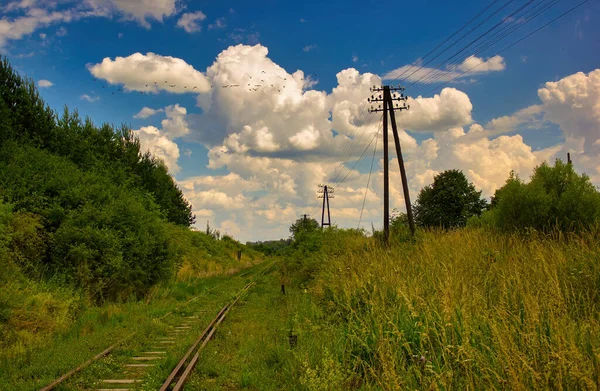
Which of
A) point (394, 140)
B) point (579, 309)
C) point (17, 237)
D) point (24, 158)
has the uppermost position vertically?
point (394, 140)

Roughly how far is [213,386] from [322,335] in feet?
7.81

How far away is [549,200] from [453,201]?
40776 millimetres

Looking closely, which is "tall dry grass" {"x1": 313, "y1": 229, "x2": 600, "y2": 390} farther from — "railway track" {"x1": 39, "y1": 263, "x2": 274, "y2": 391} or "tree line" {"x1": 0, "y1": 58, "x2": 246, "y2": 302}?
"tree line" {"x1": 0, "y1": 58, "x2": 246, "y2": 302}

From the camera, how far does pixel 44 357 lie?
8.62 metres

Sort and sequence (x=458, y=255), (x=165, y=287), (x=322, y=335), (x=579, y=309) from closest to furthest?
(x=579, y=309)
(x=322, y=335)
(x=458, y=255)
(x=165, y=287)

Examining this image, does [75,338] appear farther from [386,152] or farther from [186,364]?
[386,152]

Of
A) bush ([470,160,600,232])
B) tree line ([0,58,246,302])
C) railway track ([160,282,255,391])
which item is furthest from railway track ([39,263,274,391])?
bush ([470,160,600,232])

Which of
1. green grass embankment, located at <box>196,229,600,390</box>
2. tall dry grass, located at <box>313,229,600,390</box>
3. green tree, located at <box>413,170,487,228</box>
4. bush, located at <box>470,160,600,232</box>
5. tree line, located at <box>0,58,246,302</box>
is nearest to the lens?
tall dry grass, located at <box>313,229,600,390</box>

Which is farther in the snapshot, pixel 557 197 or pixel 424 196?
pixel 424 196

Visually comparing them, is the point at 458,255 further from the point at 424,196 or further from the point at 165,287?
the point at 424,196

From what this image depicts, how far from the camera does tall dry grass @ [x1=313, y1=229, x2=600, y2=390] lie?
173 inches

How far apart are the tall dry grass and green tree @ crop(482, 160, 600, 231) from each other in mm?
13354

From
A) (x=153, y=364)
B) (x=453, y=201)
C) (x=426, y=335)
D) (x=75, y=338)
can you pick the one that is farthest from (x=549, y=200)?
(x=453, y=201)

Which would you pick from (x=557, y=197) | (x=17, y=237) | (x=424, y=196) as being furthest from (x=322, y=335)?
(x=424, y=196)
